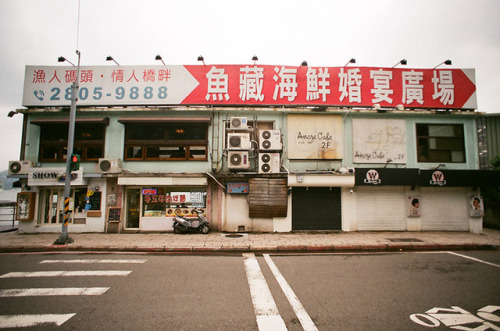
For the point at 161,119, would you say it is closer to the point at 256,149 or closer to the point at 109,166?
the point at 109,166

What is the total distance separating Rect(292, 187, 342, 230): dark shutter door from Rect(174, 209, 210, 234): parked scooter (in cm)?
479

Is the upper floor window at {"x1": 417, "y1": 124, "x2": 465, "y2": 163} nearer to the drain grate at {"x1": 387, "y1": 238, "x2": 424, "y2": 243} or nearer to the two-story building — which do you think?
the two-story building

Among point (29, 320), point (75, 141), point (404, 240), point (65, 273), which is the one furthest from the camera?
point (75, 141)

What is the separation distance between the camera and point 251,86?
13.6 m

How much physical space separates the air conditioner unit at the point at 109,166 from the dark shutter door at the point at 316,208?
381 inches

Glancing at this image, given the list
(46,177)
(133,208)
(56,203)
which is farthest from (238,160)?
(56,203)

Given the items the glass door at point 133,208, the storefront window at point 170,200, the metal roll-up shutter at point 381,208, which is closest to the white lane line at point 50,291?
the storefront window at point 170,200

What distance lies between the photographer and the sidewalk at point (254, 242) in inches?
374

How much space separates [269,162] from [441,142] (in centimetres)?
1027

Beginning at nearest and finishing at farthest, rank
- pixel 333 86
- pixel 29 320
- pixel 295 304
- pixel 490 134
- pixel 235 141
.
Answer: pixel 29 320 < pixel 295 304 < pixel 235 141 < pixel 333 86 < pixel 490 134

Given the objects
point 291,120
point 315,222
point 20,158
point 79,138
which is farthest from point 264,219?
point 20,158

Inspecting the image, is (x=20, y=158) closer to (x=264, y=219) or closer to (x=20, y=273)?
(x=20, y=273)

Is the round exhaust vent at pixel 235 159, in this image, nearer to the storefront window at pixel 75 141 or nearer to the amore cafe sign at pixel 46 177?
the storefront window at pixel 75 141

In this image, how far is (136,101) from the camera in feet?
44.2
